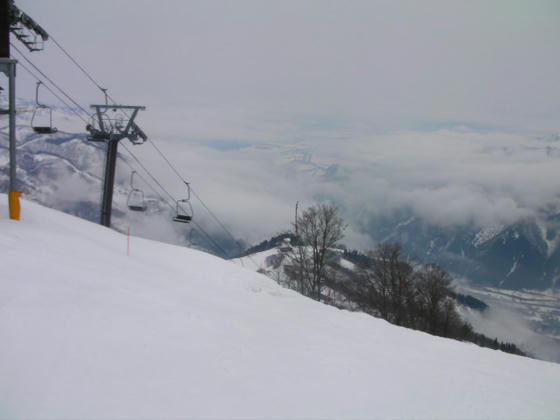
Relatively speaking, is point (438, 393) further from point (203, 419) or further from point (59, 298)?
point (59, 298)

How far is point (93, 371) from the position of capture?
477cm

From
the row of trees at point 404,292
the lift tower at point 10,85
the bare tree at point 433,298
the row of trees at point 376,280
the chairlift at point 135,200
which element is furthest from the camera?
the bare tree at point 433,298

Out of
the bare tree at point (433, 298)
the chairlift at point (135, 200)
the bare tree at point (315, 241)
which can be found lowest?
the bare tree at point (433, 298)

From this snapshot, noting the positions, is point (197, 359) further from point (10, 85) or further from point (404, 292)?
point (404, 292)

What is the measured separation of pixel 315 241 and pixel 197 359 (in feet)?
81.0

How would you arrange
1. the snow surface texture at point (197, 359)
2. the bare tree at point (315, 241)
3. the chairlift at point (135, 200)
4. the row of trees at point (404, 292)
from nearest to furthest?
1. the snow surface texture at point (197, 359)
2. the chairlift at point (135, 200)
3. the bare tree at point (315, 241)
4. the row of trees at point (404, 292)

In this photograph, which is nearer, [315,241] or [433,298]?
[315,241]

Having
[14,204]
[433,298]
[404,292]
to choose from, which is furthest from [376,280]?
[14,204]

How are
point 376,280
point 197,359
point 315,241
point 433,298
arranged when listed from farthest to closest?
point 376,280
point 433,298
point 315,241
point 197,359

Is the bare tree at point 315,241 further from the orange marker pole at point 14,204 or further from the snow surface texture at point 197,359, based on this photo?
the orange marker pole at point 14,204

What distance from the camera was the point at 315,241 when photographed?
98.6ft

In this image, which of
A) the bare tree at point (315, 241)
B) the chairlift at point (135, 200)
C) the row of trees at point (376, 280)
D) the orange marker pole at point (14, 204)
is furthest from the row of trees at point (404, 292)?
the orange marker pole at point (14, 204)

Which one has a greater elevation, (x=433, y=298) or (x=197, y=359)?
(x=197, y=359)

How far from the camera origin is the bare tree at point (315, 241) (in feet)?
97.7
